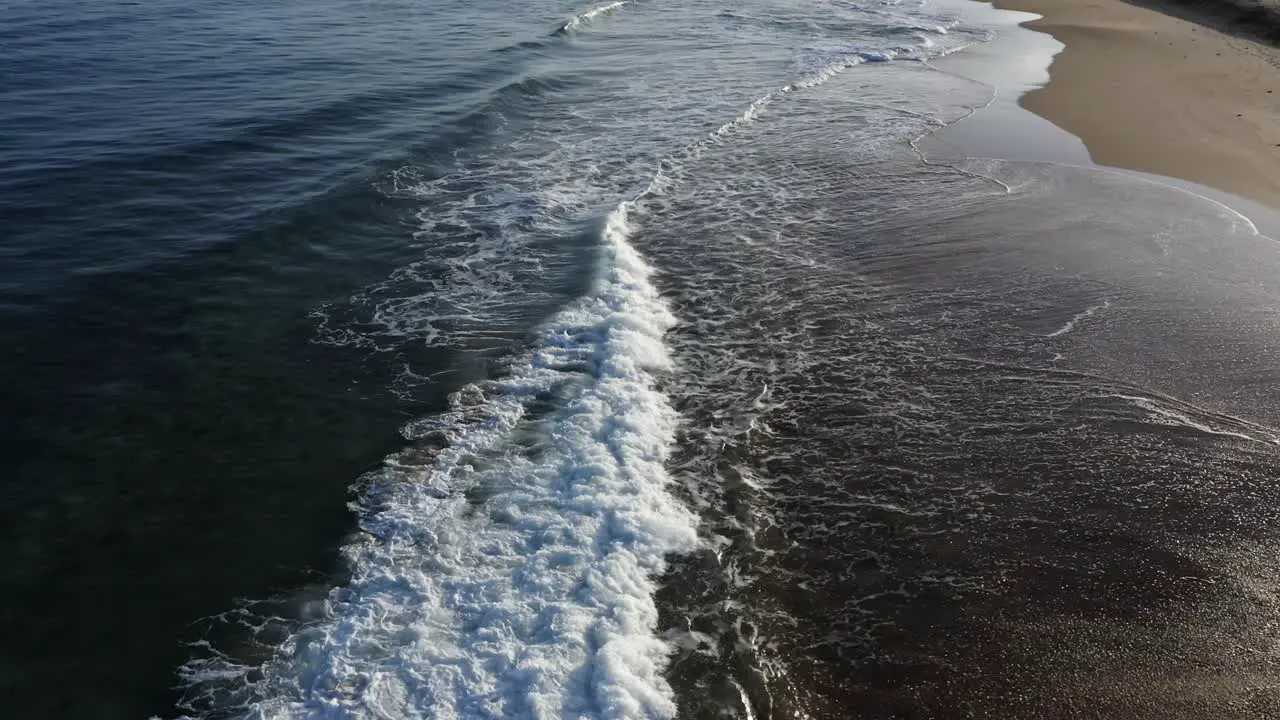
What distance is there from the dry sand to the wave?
15046mm

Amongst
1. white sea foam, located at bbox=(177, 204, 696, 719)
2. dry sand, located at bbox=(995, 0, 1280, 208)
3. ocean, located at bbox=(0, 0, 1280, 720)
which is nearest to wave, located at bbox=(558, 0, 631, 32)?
ocean, located at bbox=(0, 0, 1280, 720)

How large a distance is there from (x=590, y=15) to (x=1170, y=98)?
18888 mm

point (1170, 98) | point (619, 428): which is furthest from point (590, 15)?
point (619, 428)

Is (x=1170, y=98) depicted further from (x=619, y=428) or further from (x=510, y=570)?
(x=510, y=570)

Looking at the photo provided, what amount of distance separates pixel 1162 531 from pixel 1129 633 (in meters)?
1.40

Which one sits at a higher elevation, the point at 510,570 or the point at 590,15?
the point at 590,15

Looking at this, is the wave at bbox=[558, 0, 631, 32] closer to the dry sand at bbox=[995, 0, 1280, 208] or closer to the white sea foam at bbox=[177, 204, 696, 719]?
the dry sand at bbox=[995, 0, 1280, 208]

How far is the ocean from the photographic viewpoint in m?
6.22

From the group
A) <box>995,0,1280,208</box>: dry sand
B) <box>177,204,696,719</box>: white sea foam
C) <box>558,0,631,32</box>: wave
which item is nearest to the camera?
<box>177,204,696,719</box>: white sea foam

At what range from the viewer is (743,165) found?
650 inches

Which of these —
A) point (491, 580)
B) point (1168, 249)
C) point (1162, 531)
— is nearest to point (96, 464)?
point (491, 580)

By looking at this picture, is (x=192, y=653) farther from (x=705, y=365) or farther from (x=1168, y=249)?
(x=1168, y=249)

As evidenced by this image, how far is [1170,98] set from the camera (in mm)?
19625

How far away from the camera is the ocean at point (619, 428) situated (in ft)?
20.4
